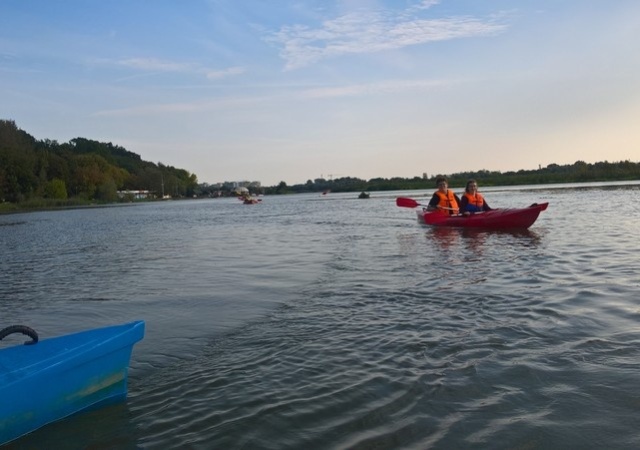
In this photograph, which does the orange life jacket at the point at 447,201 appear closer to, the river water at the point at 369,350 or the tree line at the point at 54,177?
the river water at the point at 369,350

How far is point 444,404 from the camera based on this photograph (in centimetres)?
407

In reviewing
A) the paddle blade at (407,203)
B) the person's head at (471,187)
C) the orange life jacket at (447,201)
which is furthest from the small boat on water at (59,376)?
the paddle blade at (407,203)

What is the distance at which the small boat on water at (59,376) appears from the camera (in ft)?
12.2

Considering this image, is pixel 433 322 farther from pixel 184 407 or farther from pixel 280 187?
pixel 280 187

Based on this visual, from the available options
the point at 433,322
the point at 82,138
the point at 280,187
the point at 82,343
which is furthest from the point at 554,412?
the point at 82,138

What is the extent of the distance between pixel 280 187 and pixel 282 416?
169898mm

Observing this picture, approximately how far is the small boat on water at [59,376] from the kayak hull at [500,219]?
Answer: 46.2 ft

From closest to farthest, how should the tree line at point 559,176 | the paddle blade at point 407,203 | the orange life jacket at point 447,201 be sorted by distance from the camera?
the orange life jacket at point 447,201 → the paddle blade at point 407,203 → the tree line at point 559,176

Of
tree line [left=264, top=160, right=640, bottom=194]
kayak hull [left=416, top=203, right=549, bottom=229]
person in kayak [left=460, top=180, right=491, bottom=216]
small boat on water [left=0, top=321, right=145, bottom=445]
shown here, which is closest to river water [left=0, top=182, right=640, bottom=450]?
small boat on water [left=0, top=321, right=145, bottom=445]

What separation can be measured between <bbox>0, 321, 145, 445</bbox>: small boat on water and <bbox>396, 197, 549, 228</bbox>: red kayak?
14094 mm

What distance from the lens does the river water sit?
12.4 ft

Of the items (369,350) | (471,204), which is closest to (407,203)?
(471,204)

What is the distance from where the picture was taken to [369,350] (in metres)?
5.46

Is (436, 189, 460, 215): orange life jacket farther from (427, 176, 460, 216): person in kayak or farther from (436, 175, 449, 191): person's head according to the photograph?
(436, 175, 449, 191): person's head
